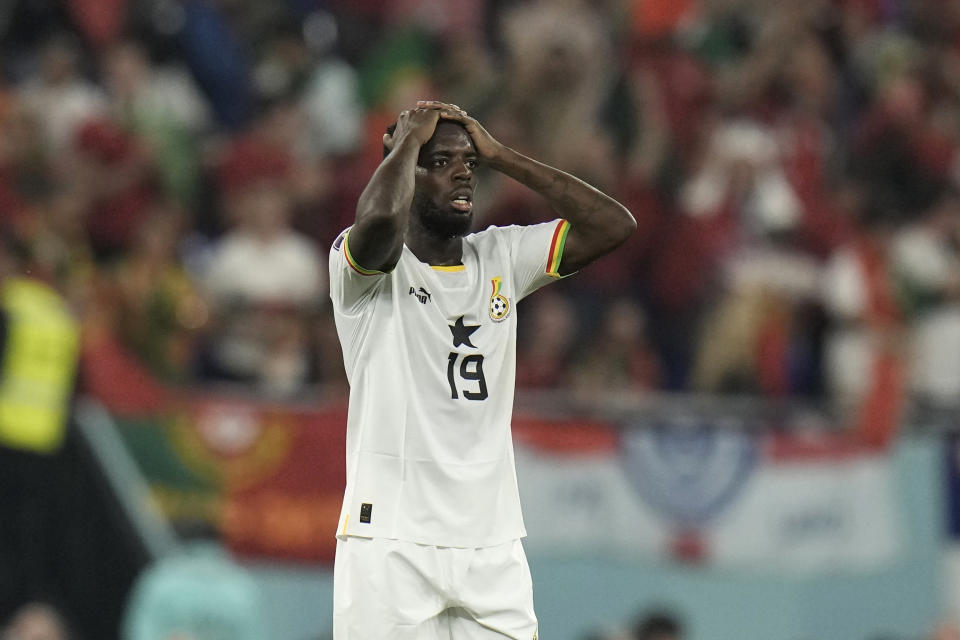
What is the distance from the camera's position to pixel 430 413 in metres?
4.90

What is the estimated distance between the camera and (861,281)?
33.1 ft

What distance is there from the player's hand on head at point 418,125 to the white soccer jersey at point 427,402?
0.35 metres

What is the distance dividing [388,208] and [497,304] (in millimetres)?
622

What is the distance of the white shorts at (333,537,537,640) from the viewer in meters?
4.75

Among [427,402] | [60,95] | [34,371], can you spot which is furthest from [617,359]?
[427,402]

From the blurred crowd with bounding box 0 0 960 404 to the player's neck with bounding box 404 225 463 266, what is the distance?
3632mm

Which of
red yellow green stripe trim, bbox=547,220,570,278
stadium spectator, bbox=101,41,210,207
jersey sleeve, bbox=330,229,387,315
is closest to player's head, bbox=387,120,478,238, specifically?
jersey sleeve, bbox=330,229,387,315

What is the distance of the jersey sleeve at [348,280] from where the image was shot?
476 centimetres

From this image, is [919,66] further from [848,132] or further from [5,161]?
[5,161]

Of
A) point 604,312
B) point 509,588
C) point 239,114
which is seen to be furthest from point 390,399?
point 239,114

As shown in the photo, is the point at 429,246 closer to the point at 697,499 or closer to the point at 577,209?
the point at 577,209

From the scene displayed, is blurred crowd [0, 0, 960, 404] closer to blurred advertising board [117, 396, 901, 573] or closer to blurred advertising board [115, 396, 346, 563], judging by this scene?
blurred advertising board [115, 396, 346, 563]

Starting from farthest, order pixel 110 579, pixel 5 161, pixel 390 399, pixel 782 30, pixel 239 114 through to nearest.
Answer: pixel 782 30 < pixel 239 114 < pixel 5 161 < pixel 110 579 < pixel 390 399

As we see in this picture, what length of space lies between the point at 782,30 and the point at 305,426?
5.57 metres
